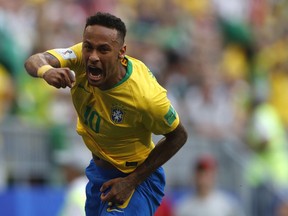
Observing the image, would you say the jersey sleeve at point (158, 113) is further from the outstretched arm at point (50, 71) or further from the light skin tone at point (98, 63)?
the outstretched arm at point (50, 71)

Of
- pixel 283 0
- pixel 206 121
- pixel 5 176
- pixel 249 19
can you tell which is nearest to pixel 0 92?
pixel 5 176

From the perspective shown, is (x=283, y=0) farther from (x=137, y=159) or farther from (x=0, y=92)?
(x=137, y=159)

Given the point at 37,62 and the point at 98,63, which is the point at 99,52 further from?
the point at 37,62

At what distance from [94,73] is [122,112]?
48 cm

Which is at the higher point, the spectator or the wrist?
the wrist

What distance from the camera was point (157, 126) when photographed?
796 centimetres

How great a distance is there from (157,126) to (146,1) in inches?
372

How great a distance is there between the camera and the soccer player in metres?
7.59

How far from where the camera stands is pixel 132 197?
828 cm

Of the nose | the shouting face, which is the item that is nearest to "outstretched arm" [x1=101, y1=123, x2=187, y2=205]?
the shouting face

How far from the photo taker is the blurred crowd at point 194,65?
1373 cm

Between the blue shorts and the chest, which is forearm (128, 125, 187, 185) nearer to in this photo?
the blue shorts

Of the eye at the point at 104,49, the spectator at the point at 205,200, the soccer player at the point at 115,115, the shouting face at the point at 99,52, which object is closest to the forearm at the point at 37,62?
the soccer player at the point at 115,115

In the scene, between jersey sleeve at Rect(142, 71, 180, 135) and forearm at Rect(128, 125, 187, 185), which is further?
forearm at Rect(128, 125, 187, 185)
